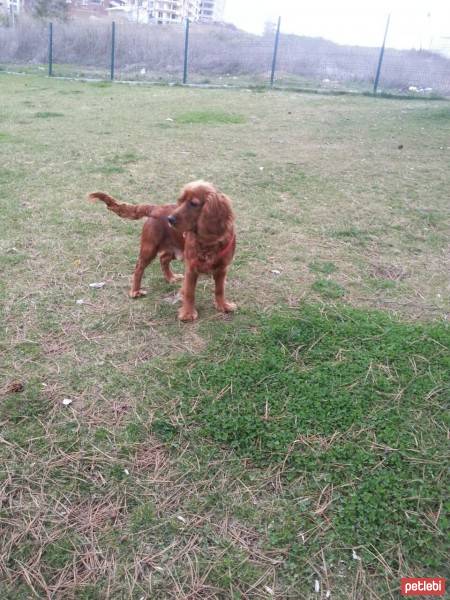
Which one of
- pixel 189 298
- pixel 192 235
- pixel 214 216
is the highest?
pixel 214 216

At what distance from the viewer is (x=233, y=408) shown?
2.47 meters

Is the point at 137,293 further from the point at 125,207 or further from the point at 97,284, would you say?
the point at 125,207

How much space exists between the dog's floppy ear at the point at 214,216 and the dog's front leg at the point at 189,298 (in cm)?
36

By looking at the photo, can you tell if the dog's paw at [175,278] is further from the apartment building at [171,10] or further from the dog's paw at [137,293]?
the apartment building at [171,10]

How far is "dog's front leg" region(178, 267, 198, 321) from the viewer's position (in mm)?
3133

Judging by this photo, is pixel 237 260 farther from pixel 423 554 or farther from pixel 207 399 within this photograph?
pixel 423 554

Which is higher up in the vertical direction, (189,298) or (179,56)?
(179,56)

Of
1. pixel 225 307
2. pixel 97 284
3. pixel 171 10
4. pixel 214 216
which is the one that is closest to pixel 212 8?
pixel 171 10

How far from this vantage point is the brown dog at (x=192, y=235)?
2820 mm

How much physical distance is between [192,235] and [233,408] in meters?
1.16

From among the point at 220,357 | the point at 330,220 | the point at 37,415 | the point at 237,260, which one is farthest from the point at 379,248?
the point at 37,415

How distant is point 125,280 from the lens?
3.77m
